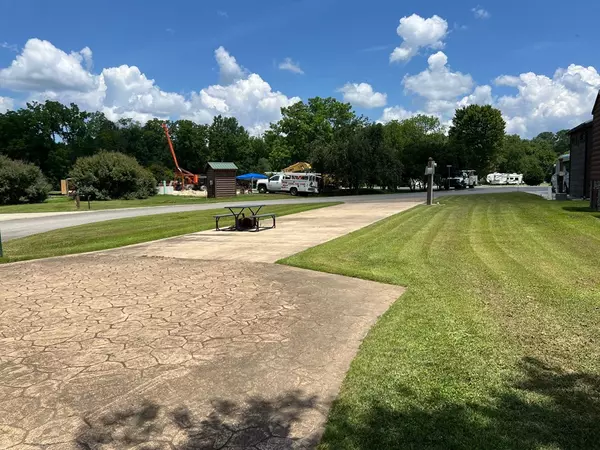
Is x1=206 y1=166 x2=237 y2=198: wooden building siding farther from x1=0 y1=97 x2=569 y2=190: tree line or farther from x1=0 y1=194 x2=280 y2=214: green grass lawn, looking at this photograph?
x1=0 y1=97 x2=569 y2=190: tree line

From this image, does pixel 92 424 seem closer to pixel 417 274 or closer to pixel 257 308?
pixel 257 308

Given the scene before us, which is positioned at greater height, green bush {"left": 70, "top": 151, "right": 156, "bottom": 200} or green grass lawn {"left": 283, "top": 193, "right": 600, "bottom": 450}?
green bush {"left": 70, "top": 151, "right": 156, "bottom": 200}

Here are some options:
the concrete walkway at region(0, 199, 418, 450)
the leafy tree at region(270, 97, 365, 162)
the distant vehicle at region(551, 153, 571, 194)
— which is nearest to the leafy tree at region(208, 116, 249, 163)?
the leafy tree at region(270, 97, 365, 162)

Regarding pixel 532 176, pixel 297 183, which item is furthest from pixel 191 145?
pixel 532 176

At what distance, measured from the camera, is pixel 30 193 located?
35219mm

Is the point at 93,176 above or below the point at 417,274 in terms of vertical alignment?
above

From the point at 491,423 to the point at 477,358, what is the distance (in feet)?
3.35

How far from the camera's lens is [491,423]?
107 inches

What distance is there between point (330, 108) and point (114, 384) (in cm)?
6782

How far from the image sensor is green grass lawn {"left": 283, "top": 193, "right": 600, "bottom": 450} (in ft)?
8.73

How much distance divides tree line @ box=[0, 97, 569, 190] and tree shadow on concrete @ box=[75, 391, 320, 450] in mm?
36189

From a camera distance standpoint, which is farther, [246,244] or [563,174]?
[563,174]

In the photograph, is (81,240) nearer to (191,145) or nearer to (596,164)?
(596,164)

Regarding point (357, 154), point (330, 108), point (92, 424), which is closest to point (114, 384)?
point (92, 424)
